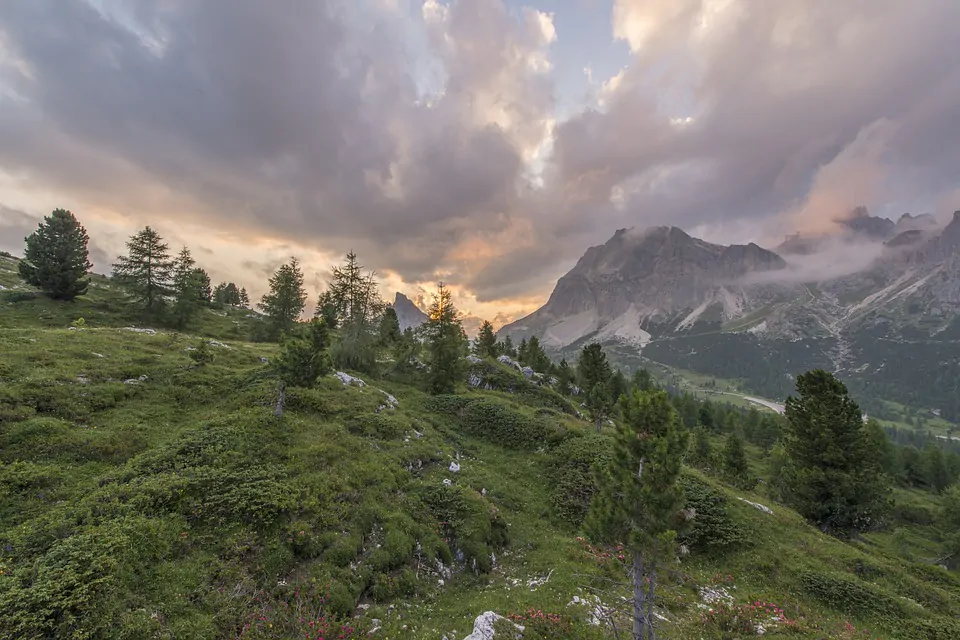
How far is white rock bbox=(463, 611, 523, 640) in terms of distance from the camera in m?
12.8

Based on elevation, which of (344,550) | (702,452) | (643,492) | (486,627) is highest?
(643,492)

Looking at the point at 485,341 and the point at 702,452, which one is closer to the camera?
the point at 702,452

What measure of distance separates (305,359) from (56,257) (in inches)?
1911

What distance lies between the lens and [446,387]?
46.9 m

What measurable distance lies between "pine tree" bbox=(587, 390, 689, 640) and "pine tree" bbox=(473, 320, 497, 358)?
2476 inches

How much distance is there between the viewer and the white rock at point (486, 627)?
504 inches

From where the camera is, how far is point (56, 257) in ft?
153

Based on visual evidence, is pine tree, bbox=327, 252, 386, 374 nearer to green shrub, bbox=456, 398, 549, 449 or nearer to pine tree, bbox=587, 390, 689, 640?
green shrub, bbox=456, 398, 549, 449

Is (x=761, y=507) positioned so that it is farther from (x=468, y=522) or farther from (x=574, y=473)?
(x=468, y=522)

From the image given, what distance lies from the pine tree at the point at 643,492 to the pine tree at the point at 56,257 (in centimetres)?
6916

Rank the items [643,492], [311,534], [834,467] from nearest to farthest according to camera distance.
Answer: [643,492] → [311,534] → [834,467]

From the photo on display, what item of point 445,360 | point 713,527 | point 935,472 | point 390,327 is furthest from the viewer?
point 935,472

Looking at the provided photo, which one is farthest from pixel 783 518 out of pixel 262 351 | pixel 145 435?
pixel 262 351

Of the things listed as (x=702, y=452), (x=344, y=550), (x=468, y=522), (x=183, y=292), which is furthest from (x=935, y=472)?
(x=183, y=292)
